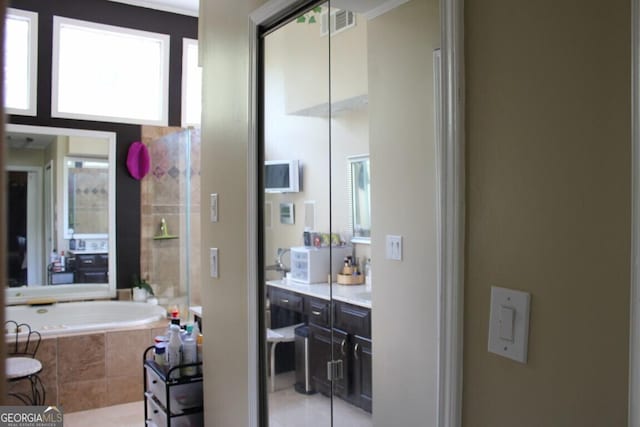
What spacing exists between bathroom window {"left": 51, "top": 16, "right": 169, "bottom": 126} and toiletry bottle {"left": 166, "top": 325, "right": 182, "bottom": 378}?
2.94m

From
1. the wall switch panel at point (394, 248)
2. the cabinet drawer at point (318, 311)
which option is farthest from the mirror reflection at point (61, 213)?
the wall switch panel at point (394, 248)

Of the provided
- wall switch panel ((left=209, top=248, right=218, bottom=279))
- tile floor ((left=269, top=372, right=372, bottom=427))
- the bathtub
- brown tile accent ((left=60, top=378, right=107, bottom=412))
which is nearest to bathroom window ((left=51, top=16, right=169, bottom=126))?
the bathtub

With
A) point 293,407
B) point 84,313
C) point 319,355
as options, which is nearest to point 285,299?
point 319,355

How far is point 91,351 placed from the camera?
3.79m

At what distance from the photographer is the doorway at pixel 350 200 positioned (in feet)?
4.12

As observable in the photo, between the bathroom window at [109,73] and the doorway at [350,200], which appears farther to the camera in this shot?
the bathroom window at [109,73]

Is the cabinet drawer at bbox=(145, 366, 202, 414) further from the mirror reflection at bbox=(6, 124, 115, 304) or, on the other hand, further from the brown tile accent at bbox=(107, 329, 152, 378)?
the mirror reflection at bbox=(6, 124, 115, 304)

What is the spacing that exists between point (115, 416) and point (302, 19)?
10.0 ft

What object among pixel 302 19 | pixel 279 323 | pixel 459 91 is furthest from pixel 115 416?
pixel 459 91

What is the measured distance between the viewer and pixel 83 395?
3744 millimetres

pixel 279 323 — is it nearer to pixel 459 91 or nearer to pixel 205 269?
pixel 205 269

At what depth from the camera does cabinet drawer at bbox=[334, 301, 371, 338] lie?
1.60 metres

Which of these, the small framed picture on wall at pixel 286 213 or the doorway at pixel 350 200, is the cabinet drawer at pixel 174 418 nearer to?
the doorway at pixel 350 200

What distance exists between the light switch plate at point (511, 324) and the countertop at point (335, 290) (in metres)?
0.64
